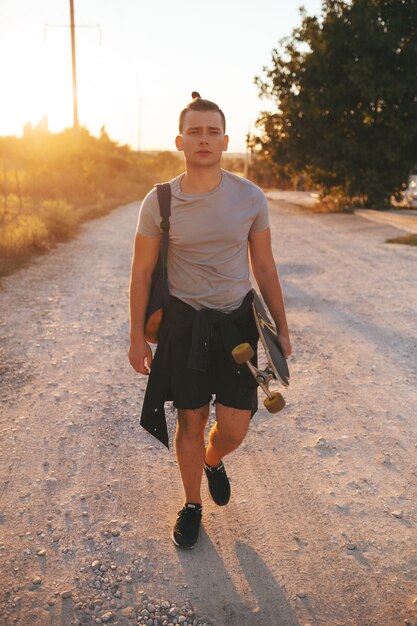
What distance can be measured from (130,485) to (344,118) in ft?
59.3

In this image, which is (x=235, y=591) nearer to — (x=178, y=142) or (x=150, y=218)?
(x=150, y=218)

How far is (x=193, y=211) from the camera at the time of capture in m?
2.44

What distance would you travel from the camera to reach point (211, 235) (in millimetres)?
2453

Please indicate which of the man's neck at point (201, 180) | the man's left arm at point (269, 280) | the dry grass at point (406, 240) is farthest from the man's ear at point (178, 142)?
the dry grass at point (406, 240)

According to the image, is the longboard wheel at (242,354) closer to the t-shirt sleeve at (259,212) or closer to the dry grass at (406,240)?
the t-shirt sleeve at (259,212)

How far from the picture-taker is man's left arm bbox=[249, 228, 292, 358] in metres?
2.66

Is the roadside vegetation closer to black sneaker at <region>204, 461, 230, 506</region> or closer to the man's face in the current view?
black sneaker at <region>204, 461, 230, 506</region>

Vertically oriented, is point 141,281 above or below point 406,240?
above

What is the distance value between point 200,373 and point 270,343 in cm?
34

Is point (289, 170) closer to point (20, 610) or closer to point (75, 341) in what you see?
point (75, 341)

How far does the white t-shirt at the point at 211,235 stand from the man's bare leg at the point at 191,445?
A: 1.63 ft

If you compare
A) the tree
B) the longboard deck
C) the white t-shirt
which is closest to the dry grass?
the tree

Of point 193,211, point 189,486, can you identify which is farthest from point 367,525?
point 193,211

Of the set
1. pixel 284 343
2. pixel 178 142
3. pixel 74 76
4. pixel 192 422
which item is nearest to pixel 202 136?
pixel 178 142
